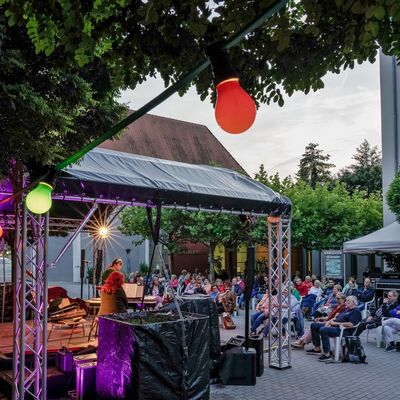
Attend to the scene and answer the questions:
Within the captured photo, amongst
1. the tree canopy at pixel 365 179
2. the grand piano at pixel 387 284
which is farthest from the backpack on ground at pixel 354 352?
the tree canopy at pixel 365 179

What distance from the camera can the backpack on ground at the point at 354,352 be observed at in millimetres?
9414

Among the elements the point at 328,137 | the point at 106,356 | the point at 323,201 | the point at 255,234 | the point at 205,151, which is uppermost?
the point at 328,137

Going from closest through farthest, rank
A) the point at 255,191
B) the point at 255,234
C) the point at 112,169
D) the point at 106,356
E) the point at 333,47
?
the point at 333,47
the point at 106,356
the point at 112,169
the point at 255,191
the point at 255,234

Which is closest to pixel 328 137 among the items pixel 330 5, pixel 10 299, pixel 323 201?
pixel 323 201

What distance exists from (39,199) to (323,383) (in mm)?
5667

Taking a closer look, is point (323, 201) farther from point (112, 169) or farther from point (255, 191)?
point (112, 169)

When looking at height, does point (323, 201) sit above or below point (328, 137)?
below

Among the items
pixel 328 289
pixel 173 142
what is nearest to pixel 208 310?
pixel 328 289

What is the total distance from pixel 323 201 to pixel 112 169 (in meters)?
18.3

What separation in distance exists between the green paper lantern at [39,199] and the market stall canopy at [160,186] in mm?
1072

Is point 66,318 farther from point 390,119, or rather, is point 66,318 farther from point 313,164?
point 313,164

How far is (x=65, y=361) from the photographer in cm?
736

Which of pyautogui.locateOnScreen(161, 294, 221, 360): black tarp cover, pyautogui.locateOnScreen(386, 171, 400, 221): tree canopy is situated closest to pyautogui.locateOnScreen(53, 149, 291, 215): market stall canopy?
pyautogui.locateOnScreen(161, 294, 221, 360): black tarp cover

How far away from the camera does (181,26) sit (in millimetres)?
4074
